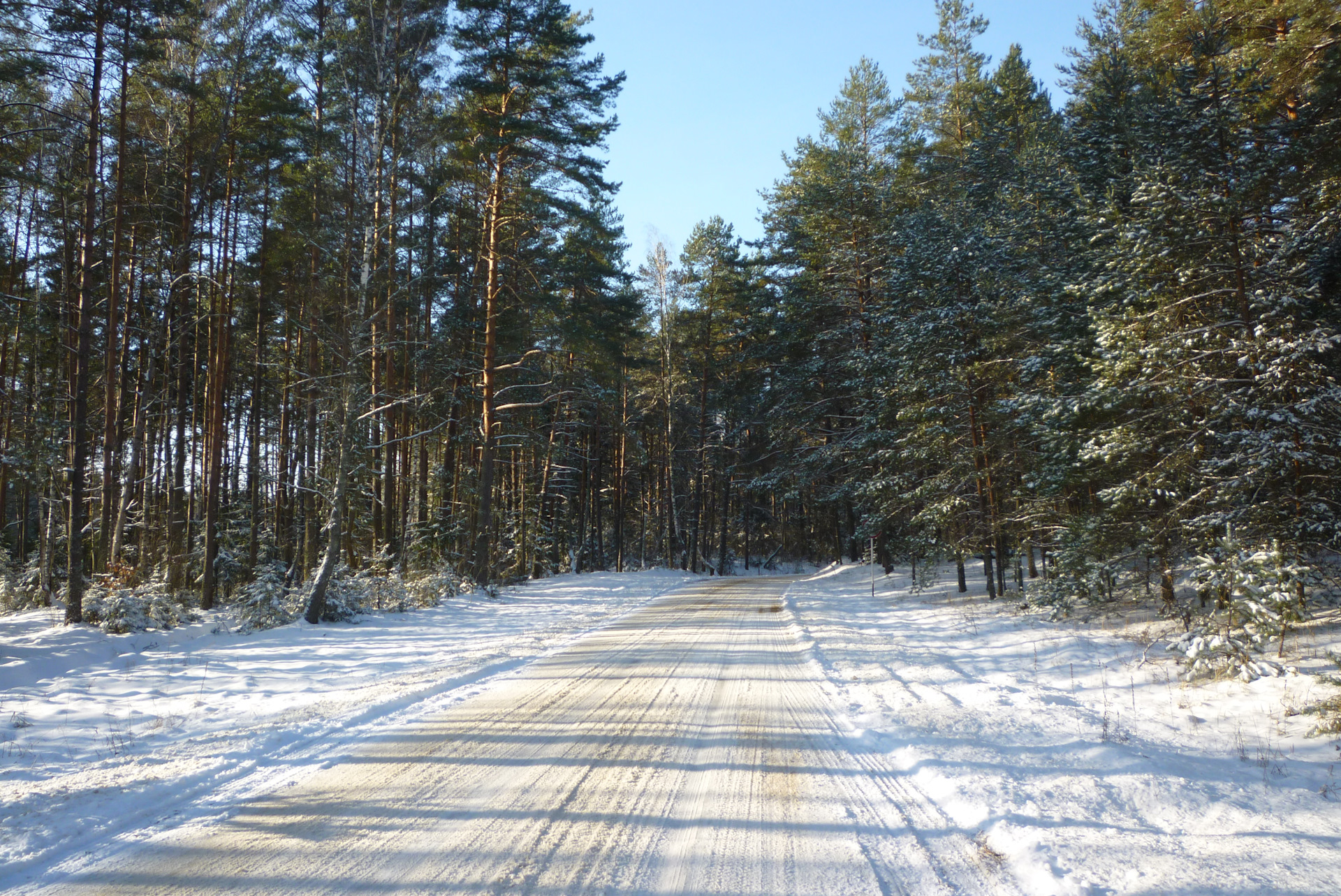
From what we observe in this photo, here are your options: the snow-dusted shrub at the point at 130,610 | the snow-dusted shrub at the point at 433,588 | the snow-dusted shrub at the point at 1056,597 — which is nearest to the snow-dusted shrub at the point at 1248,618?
the snow-dusted shrub at the point at 1056,597

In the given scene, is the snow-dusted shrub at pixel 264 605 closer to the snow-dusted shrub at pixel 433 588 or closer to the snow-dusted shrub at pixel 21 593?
the snow-dusted shrub at pixel 433 588

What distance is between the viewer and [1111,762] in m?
4.57

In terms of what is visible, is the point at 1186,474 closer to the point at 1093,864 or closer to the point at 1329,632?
the point at 1329,632

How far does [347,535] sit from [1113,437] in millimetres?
19421

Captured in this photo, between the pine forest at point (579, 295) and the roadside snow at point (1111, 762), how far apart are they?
1428 millimetres

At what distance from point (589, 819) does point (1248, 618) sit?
692 centimetres

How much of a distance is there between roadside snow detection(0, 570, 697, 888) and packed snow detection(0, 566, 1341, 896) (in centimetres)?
3

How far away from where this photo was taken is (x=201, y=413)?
912 inches

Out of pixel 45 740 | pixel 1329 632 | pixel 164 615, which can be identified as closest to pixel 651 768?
pixel 45 740

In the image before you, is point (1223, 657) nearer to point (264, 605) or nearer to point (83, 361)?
point (264, 605)

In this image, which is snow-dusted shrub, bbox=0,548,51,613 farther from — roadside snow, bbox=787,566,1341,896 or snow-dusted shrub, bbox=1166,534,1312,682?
snow-dusted shrub, bbox=1166,534,1312,682

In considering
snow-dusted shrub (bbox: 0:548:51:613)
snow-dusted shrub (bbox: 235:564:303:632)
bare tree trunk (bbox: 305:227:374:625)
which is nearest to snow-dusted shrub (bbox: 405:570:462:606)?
bare tree trunk (bbox: 305:227:374:625)

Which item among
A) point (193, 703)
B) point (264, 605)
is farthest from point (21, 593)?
point (193, 703)

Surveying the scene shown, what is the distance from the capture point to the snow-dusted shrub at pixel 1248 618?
243 inches
